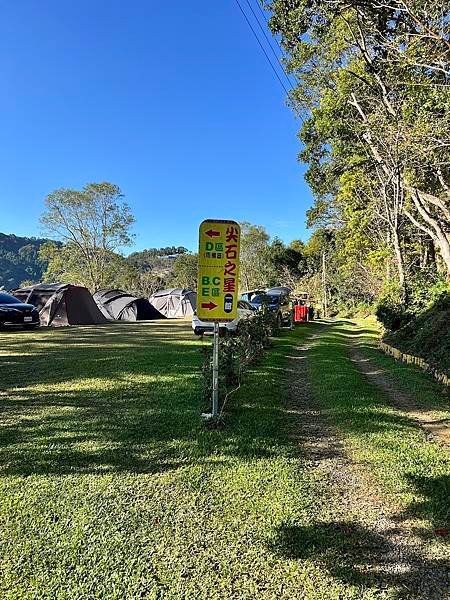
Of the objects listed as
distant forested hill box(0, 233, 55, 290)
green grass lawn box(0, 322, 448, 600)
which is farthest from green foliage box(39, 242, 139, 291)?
green grass lawn box(0, 322, 448, 600)

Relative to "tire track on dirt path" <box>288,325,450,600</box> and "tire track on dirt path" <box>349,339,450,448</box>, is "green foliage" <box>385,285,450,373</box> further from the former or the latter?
"tire track on dirt path" <box>288,325,450,600</box>

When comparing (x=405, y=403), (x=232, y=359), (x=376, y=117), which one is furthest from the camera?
(x=376, y=117)

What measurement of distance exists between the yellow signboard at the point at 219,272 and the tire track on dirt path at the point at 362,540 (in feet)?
5.65

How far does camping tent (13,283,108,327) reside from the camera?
1595 cm

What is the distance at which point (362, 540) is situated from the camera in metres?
2.65

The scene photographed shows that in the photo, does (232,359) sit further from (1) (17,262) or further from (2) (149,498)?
(1) (17,262)

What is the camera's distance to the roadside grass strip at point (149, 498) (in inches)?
89.4

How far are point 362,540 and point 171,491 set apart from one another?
4.58ft

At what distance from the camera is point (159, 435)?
421cm

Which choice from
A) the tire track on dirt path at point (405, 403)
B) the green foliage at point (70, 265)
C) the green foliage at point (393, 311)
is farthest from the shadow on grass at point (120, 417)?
the green foliage at point (70, 265)

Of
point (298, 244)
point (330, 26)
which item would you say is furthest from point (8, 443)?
point (298, 244)

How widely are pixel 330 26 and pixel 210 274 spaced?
35.9 ft

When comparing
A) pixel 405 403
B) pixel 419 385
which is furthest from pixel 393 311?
pixel 405 403

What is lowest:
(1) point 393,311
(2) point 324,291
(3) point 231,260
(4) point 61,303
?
(1) point 393,311
